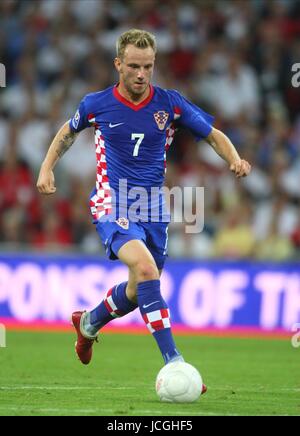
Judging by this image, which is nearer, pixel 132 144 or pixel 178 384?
pixel 178 384

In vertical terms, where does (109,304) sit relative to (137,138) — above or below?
below

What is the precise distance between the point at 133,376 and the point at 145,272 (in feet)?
6.03

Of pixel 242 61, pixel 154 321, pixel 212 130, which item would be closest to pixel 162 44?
pixel 242 61

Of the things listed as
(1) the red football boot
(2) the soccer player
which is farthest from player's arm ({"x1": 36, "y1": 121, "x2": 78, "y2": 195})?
(1) the red football boot

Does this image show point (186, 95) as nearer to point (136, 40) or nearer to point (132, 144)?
point (132, 144)

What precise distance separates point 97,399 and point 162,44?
1059 centimetres

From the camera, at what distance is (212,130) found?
8133 millimetres

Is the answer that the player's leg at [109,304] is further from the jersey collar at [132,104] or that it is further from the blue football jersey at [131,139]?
the jersey collar at [132,104]

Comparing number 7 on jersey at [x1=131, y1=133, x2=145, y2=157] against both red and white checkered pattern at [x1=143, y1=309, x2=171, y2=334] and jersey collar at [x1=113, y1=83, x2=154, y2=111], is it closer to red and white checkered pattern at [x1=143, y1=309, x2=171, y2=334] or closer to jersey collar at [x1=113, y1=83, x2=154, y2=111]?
jersey collar at [x1=113, y1=83, x2=154, y2=111]

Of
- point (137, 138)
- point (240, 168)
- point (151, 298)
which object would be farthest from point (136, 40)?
point (151, 298)

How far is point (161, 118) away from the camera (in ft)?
26.4

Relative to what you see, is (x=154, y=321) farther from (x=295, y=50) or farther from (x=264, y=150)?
(x=295, y=50)

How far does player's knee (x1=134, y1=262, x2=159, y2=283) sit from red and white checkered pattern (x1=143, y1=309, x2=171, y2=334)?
232mm

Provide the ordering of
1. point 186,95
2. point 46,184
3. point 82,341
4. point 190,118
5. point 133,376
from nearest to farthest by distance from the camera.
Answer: point 46,184 < point 190,118 < point 82,341 < point 133,376 < point 186,95
